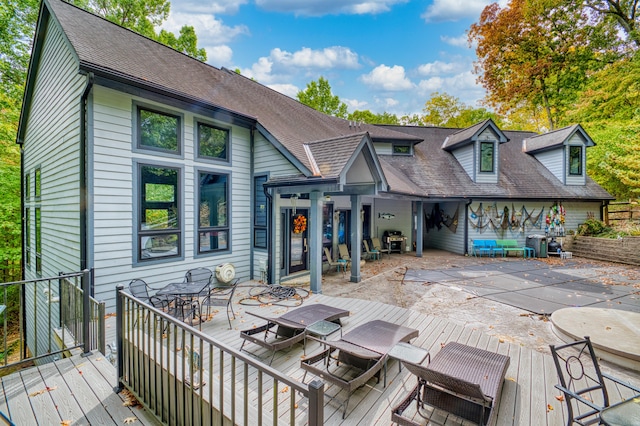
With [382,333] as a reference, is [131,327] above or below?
above

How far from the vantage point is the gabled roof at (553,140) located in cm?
1450

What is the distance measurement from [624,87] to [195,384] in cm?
1688

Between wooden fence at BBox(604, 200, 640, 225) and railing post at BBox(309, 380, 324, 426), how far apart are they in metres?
19.7

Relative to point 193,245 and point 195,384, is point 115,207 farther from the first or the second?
point 195,384

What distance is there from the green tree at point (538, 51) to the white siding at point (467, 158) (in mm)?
7201

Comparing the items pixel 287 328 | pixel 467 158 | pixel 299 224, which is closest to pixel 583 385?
pixel 287 328

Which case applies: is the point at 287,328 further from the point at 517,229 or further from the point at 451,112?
the point at 451,112

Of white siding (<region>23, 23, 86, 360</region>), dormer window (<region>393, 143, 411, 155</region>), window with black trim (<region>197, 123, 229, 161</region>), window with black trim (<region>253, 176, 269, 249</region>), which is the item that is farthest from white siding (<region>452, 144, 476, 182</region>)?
white siding (<region>23, 23, 86, 360</region>)

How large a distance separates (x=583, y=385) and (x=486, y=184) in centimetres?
1229

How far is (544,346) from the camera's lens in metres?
4.65

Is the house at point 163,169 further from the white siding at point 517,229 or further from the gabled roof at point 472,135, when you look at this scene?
the gabled roof at point 472,135

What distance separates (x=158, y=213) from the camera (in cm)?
649

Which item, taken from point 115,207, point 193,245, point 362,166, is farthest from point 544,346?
point 115,207

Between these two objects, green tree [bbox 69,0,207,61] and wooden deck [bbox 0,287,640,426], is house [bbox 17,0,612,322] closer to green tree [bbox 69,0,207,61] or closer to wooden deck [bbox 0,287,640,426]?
wooden deck [bbox 0,287,640,426]
